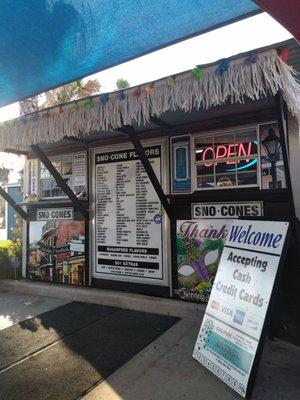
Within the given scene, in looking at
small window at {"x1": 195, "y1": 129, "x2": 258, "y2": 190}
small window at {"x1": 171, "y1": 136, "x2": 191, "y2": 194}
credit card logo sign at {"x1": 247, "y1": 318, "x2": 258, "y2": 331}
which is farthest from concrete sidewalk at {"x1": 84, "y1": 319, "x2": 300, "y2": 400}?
small window at {"x1": 171, "y1": 136, "x2": 191, "y2": 194}

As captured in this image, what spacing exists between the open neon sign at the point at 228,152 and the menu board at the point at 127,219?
82 cm

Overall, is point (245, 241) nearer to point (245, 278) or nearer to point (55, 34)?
point (245, 278)

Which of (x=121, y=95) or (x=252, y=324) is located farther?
(x=121, y=95)

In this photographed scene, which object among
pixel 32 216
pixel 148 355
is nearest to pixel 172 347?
pixel 148 355

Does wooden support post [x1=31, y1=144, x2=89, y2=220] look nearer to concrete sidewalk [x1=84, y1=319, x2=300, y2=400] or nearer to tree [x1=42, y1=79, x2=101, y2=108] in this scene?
concrete sidewalk [x1=84, y1=319, x2=300, y2=400]

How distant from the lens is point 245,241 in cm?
382

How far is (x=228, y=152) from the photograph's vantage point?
5.24 meters

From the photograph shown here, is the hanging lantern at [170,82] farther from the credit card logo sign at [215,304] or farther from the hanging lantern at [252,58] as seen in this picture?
the credit card logo sign at [215,304]

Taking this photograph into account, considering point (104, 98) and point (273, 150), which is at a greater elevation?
point (104, 98)

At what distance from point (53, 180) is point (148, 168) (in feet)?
9.11

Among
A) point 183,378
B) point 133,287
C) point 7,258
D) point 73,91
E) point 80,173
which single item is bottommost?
point 183,378

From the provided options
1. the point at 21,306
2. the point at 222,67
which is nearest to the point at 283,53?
the point at 222,67

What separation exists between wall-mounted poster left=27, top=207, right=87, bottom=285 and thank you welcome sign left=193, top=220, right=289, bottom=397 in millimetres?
3403

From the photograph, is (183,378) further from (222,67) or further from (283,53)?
(283,53)
